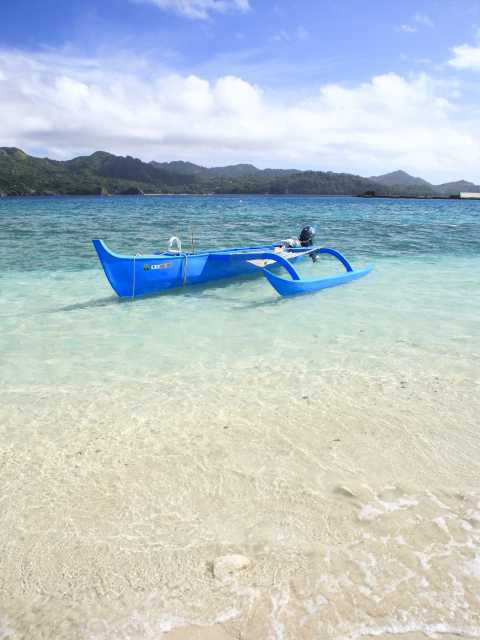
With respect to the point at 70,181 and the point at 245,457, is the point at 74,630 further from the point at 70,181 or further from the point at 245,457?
the point at 70,181

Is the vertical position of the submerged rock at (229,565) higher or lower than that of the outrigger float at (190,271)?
lower

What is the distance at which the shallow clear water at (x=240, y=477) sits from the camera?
212 centimetres

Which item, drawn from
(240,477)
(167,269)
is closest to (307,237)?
(167,269)

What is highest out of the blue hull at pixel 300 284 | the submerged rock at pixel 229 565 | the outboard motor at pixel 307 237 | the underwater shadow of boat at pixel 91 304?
the outboard motor at pixel 307 237

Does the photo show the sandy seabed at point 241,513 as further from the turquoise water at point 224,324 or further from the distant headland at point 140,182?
the distant headland at point 140,182

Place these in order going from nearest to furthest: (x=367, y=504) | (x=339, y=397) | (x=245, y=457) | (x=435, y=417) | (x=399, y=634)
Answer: (x=399, y=634) < (x=367, y=504) < (x=245, y=457) < (x=435, y=417) < (x=339, y=397)

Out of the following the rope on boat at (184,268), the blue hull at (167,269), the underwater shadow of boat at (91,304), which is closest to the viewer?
the underwater shadow of boat at (91,304)

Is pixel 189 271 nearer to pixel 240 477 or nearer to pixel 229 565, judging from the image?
pixel 240 477

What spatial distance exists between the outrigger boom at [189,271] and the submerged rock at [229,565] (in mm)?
6128

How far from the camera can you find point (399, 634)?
6.50ft

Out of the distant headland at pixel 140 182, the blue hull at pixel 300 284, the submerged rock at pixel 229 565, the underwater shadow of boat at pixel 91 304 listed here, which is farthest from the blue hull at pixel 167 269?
the distant headland at pixel 140 182

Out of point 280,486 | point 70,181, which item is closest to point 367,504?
point 280,486

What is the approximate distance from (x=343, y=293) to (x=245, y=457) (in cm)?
595

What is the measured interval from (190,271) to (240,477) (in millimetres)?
6306
